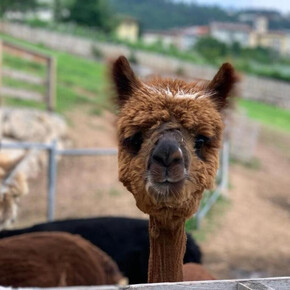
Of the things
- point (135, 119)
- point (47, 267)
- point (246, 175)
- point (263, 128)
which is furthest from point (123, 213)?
point (263, 128)

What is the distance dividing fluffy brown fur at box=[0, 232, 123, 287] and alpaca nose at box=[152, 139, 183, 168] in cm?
219

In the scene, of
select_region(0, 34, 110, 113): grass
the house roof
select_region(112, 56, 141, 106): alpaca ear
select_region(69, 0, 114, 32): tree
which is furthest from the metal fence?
the house roof

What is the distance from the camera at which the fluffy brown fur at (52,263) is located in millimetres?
4594

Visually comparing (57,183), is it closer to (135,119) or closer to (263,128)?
(135,119)

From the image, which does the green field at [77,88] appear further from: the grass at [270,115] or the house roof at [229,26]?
the house roof at [229,26]

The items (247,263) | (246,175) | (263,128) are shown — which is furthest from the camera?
(263,128)

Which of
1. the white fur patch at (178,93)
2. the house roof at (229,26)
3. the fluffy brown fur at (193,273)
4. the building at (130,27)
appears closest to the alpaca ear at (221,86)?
the white fur patch at (178,93)

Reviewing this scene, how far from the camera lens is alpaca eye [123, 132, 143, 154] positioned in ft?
9.68

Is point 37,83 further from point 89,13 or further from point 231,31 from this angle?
point 231,31

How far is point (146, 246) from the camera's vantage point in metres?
5.54

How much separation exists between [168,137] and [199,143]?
0.23 meters

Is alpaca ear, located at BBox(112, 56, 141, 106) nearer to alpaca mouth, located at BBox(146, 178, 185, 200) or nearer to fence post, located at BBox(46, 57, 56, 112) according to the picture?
alpaca mouth, located at BBox(146, 178, 185, 200)

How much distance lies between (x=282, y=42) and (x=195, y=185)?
13078cm

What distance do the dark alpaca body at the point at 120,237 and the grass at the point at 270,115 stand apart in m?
21.6
